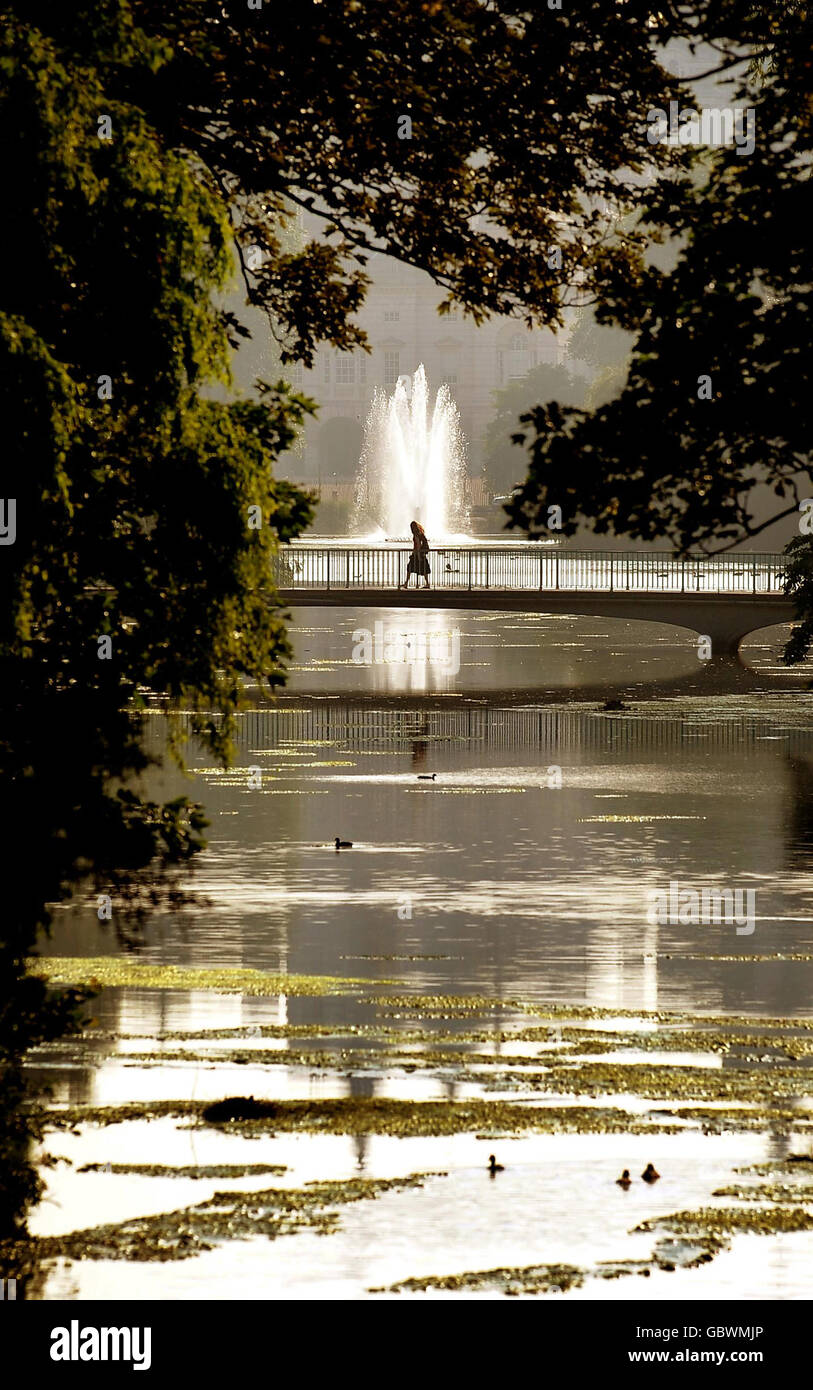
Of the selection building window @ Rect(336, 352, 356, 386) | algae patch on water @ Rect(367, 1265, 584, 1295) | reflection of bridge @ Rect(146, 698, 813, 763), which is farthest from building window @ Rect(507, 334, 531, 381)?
algae patch on water @ Rect(367, 1265, 584, 1295)

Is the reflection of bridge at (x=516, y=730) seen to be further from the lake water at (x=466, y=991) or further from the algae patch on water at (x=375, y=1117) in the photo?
the algae patch on water at (x=375, y=1117)

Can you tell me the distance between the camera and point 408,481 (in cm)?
10475

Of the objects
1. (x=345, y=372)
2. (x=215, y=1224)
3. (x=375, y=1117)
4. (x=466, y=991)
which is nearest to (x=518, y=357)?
(x=345, y=372)

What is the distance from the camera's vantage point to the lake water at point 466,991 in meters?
8.41

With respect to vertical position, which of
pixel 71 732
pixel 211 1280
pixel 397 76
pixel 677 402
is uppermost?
pixel 397 76

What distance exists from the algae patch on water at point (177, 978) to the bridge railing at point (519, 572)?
36852 mm

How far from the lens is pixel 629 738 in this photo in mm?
30062

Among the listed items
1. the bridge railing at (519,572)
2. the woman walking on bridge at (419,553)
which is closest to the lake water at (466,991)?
the woman walking on bridge at (419,553)

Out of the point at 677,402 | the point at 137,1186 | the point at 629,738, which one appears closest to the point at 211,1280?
the point at 137,1186

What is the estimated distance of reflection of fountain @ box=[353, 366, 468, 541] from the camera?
104 meters

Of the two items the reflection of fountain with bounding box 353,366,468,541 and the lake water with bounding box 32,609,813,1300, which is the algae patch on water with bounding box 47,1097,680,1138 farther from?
the reflection of fountain with bounding box 353,366,468,541

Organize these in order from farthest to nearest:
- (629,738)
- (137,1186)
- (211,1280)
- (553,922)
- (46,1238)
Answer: (629,738) → (553,922) → (137,1186) → (46,1238) → (211,1280)

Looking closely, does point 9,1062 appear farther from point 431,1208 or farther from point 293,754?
point 293,754

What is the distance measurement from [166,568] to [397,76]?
163 inches
